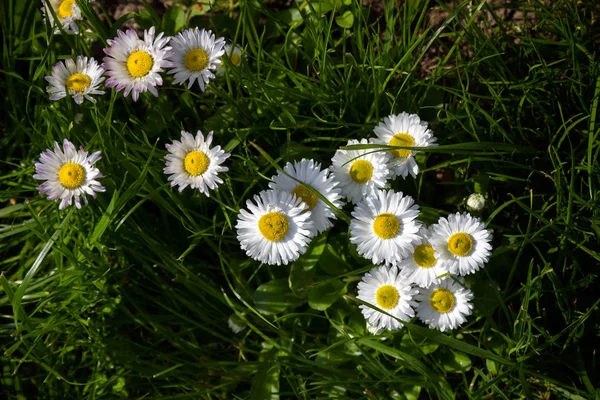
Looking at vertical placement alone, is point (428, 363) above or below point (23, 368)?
above

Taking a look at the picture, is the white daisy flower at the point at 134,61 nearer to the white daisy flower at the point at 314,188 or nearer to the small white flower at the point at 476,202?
the white daisy flower at the point at 314,188

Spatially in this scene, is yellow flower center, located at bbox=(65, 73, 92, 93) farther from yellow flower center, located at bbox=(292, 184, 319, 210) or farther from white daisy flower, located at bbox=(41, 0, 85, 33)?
yellow flower center, located at bbox=(292, 184, 319, 210)

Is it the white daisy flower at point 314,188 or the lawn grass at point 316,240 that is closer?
the white daisy flower at point 314,188

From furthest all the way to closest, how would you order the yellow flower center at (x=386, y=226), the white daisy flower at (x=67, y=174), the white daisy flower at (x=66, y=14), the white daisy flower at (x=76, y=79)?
the white daisy flower at (x=66, y=14), the white daisy flower at (x=76, y=79), the white daisy flower at (x=67, y=174), the yellow flower center at (x=386, y=226)

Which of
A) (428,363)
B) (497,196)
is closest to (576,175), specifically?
(497,196)

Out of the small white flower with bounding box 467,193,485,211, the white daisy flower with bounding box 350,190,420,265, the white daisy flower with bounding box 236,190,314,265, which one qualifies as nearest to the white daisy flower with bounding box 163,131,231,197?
the white daisy flower with bounding box 236,190,314,265

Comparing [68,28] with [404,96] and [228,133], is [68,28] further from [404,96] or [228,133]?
[404,96]

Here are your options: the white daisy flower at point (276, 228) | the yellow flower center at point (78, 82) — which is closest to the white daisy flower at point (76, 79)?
the yellow flower center at point (78, 82)
